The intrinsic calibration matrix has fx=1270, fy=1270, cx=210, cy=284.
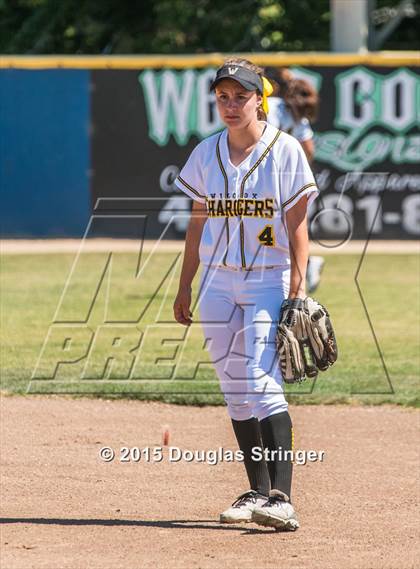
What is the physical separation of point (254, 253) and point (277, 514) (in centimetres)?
116

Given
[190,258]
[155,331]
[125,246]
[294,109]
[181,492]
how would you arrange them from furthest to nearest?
1. [125,246]
2. [155,331]
3. [294,109]
4. [181,492]
5. [190,258]

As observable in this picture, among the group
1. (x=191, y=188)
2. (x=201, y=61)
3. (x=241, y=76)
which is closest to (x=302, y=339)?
(x=191, y=188)

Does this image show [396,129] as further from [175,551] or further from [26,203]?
[175,551]

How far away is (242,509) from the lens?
5797 millimetres

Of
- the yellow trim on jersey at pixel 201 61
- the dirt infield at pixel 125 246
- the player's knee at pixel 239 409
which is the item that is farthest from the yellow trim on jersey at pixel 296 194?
the yellow trim on jersey at pixel 201 61

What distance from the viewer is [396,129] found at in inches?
750

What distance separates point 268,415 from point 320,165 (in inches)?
538

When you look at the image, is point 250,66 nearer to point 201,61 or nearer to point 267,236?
point 267,236

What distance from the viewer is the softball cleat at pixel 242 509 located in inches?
227

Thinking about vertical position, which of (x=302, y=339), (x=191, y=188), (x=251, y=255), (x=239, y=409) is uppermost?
(x=191, y=188)

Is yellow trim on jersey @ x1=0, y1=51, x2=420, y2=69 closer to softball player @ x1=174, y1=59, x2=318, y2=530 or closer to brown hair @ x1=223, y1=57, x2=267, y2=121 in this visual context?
brown hair @ x1=223, y1=57, x2=267, y2=121

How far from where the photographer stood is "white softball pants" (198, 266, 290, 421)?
5719 mm

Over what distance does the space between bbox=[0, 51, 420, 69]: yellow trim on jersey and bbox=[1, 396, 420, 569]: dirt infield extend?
10933 millimetres

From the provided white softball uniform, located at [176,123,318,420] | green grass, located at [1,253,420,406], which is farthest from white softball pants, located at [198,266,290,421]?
green grass, located at [1,253,420,406]
